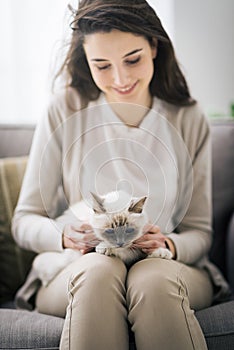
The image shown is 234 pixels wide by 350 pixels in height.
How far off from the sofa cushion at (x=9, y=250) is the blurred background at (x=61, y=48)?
24 centimetres

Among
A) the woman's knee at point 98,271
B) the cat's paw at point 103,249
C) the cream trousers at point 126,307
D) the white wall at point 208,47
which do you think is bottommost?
the cream trousers at point 126,307

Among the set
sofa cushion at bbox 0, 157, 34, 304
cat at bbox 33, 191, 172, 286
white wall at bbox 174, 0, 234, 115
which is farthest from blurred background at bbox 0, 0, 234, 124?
cat at bbox 33, 191, 172, 286

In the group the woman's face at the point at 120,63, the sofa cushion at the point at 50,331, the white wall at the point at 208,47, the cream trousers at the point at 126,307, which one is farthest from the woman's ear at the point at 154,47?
the sofa cushion at the point at 50,331

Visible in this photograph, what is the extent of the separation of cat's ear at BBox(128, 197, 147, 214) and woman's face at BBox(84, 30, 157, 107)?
0.77 ft

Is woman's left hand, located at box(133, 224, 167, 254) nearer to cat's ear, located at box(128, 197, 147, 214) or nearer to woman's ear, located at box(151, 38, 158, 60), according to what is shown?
cat's ear, located at box(128, 197, 147, 214)

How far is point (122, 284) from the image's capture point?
100 centimetres

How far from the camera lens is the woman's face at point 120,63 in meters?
1.05

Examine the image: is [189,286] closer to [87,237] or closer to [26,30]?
[87,237]

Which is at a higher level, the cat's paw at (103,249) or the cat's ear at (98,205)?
the cat's ear at (98,205)

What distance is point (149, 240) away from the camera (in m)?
1.04

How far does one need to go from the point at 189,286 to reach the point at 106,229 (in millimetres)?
237

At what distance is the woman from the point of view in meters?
0.94

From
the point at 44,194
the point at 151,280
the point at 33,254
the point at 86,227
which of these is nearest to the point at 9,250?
the point at 33,254

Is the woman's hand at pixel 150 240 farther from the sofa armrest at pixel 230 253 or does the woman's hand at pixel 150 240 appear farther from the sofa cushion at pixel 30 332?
the sofa armrest at pixel 230 253
